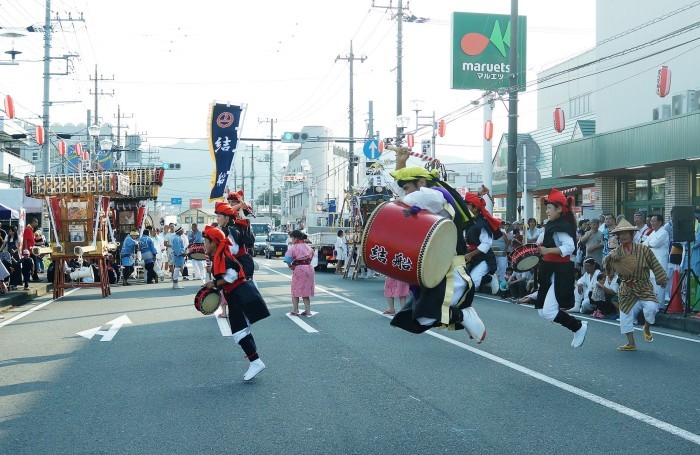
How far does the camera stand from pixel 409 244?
23.1 ft

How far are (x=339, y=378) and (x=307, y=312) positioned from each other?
20.8 ft

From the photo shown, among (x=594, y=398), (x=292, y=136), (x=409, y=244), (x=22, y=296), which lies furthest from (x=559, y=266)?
(x=292, y=136)

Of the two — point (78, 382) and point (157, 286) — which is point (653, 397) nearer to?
point (78, 382)

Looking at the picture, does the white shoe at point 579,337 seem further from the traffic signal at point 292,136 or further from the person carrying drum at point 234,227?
the traffic signal at point 292,136

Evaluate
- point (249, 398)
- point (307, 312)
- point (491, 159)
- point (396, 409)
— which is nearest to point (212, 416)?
point (249, 398)

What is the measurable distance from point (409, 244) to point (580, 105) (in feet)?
131

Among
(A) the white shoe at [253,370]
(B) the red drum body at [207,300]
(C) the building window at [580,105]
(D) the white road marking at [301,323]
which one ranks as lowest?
(D) the white road marking at [301,323]

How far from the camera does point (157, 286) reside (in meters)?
24.1

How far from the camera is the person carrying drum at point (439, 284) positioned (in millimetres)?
7262

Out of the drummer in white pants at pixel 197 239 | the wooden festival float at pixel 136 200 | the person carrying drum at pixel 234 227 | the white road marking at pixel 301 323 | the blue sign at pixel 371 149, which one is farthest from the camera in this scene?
the blue sign at pixel 371 149

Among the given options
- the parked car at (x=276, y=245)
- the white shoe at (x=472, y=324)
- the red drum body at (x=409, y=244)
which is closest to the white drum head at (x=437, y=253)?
the red drum body at (x=409, y=244)

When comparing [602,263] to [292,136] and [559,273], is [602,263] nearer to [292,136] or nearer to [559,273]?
[559,273]

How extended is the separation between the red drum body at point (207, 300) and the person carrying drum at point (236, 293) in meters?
0.07

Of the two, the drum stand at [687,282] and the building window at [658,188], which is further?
the building window at [658,188]
